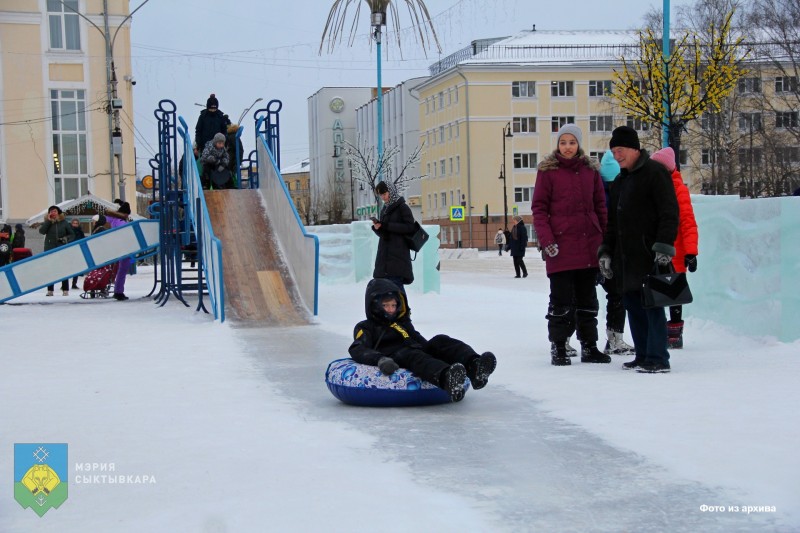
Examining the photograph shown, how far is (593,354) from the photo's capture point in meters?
9.11

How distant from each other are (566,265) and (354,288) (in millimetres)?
12078

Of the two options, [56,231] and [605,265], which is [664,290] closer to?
[605,265]

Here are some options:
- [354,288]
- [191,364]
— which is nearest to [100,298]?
[354,288]

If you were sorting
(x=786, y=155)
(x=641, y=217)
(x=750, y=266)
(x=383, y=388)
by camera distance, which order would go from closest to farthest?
(x=383, y=388), (x=641, y=217), (x=750, y=266), (x=786, y=155)

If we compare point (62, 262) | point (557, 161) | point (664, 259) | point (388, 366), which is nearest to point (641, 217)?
point (664, 259)

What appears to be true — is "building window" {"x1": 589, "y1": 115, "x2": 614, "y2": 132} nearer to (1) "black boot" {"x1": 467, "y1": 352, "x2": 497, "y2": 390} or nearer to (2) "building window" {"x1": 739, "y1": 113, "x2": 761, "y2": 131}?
(2) "building window" {"x1": 739, "y1": 113, "x2": 761, "y2": 131}

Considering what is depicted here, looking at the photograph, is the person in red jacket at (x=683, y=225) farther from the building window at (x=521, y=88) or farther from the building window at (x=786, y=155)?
the building window at (x=521, y=88)

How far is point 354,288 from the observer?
20766 millimetres

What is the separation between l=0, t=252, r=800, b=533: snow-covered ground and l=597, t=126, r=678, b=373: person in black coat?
32 centimetres

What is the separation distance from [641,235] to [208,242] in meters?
8.41

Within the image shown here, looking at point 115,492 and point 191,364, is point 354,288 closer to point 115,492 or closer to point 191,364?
point 191,364

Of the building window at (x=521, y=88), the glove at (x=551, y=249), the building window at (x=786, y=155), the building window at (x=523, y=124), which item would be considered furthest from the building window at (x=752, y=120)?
the glove at (x=551, y=249)

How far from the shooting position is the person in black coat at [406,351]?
6934 mm

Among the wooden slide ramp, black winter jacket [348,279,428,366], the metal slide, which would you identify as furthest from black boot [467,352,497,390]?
the metal slide
